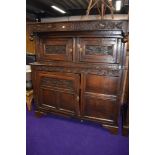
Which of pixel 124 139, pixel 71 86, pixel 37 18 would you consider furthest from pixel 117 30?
pixel 37 18

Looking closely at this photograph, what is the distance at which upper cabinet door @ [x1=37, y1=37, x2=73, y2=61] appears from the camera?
208cm

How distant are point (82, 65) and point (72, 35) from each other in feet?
1.39

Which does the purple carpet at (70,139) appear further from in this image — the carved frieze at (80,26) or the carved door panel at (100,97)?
the carved frieze at (80,26)

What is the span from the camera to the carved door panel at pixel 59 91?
208 cm

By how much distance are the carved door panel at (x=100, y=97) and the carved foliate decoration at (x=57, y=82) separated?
0.72ft

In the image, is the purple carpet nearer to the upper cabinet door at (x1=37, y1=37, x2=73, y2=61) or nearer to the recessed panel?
the recessed panel

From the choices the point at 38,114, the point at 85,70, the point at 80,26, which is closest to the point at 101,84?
the point at 85,70

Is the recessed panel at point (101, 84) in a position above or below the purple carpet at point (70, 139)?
above

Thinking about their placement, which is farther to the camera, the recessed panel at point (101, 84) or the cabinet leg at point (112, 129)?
the cabinet leg at point (112, 129)

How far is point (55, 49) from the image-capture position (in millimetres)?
2186

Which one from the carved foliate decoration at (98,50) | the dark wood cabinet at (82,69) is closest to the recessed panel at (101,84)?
the dark wood cabinet at (82,69)

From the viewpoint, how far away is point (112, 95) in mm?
1910
